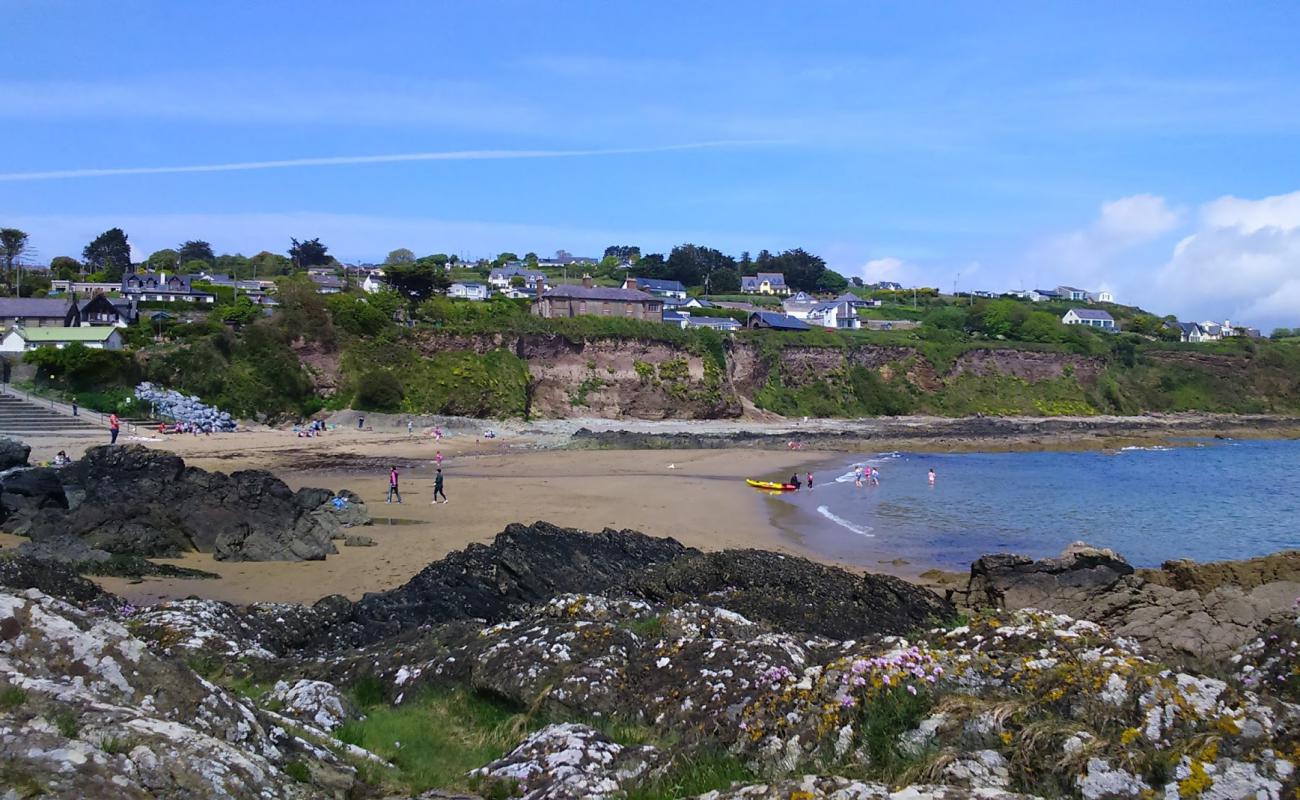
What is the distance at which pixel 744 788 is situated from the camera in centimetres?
456

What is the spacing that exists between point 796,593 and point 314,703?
27.2 ft

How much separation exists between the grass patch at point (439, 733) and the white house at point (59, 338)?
181ft

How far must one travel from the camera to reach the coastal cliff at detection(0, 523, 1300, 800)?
13.8 ft

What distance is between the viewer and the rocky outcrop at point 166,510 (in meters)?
20.4

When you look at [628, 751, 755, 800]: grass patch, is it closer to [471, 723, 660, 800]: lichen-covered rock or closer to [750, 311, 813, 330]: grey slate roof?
→ [471, 723, 660, 800]: lichen-covered rock

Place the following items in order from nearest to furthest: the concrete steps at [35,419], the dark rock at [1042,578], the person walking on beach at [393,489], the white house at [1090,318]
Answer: the dark rock at [1042,578], the person walking on beach at [393,489], the concrete steps at [35,419], the white house at [1090,318]

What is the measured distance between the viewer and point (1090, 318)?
12738 cm

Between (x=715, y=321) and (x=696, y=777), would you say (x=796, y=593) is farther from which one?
(x=715, y=321)

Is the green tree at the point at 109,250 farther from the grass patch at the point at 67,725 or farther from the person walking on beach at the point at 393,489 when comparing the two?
the grass patch at the point at 67,725

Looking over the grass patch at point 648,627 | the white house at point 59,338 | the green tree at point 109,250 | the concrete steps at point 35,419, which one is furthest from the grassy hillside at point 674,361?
the green tree at point 109,250

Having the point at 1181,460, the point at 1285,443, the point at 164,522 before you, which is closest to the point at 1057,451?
the point at 1181,460

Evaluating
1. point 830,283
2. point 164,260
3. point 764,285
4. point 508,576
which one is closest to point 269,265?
point 164,260

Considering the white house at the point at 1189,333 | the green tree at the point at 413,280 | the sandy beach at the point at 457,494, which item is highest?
the white house at the point at 1189,333

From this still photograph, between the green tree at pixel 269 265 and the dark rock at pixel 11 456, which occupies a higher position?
the green tree at pixel 269 265
